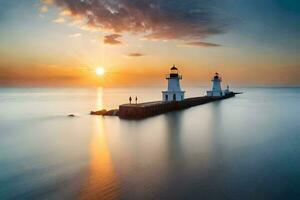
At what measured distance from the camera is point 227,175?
11.5m

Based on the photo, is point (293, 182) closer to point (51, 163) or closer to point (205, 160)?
point (205, 160)

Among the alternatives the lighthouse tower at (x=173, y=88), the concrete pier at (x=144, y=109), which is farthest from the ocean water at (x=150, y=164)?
the lighthouse tower at (x=173, y=88)

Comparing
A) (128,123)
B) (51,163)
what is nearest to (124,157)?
(51,163)

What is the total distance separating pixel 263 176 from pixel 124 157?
6.92 m

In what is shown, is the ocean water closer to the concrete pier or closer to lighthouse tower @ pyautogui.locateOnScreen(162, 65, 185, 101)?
the concrete pier

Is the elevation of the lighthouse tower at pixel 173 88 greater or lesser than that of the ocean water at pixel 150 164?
greater

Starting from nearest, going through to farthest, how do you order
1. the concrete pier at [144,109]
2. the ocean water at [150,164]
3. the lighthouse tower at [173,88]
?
the ocean water at [150,164] → the concrete pier at [144,109] → the lighthouse tower at [173,88]

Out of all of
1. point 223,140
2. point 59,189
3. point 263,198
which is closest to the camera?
point 263,198

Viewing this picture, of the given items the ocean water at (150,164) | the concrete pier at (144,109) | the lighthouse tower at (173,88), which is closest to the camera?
the ocean water at (150,164)

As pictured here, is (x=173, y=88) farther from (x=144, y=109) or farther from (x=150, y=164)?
(x=150, y=164)

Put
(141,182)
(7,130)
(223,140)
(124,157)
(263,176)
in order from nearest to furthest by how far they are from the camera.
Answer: (141,182)
(263,176)
(124,157)
(223,140)
(7,130)

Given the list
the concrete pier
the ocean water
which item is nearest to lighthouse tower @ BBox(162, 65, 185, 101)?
the concrete pier

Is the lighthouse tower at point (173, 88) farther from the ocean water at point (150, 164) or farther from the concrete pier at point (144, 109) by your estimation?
the ocean water at point (150, 164)

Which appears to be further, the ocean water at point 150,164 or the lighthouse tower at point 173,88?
the lighthouse tower at point 173,88
